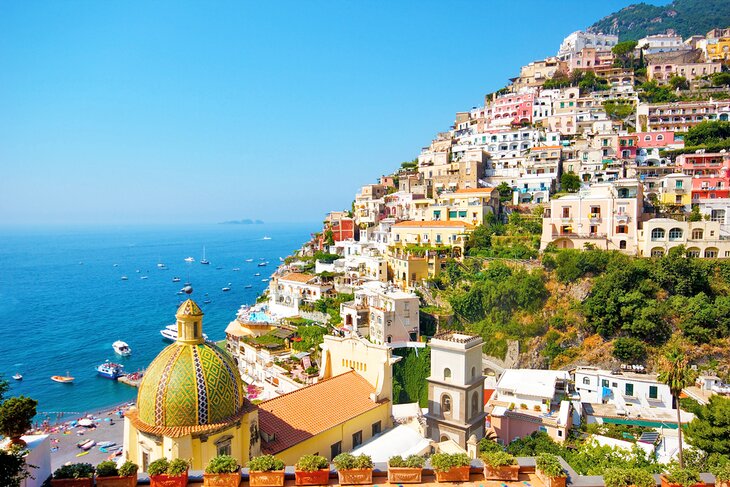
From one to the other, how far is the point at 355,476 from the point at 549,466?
3.70 meters

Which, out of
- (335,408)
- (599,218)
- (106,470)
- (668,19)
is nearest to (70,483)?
(106,470)

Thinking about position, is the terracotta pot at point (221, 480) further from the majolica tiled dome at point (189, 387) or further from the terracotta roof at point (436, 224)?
the terracotta roof at point (436, 224)

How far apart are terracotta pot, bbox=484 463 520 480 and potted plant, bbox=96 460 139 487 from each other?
6.79 metres

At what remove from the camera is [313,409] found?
1767 cm

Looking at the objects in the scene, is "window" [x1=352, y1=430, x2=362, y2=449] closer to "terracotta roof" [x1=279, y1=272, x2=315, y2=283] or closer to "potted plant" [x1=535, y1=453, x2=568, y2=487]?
"potted plant" [x1=535, y1=453, x2=568, y2=487]

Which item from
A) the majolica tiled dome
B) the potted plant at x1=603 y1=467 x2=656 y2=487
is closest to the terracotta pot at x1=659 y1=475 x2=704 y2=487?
the potted plant at x1=603 y1=467 x2=656 y2=487

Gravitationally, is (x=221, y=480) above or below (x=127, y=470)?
below

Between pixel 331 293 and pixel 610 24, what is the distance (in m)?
183

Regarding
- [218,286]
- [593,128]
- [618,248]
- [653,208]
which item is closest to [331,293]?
[618,248]

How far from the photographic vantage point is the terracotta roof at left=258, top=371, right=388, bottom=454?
15.8 m

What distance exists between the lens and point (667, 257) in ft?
122

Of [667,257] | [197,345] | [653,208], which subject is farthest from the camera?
[653,208]

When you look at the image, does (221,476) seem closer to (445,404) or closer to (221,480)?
(221,480)

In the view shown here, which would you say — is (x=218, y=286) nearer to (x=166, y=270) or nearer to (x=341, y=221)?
(x=166, y=270)
